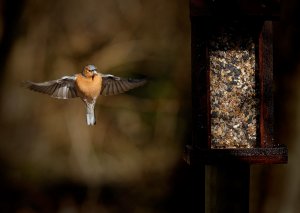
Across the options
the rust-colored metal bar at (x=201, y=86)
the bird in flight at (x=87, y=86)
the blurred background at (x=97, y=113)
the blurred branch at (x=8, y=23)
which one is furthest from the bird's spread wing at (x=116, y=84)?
the blurred branch at (x=8, y=23)

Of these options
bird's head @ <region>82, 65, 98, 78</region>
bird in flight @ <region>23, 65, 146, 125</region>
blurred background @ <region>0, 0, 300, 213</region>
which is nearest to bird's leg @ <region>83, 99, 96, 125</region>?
bird in flight @ <region>23, 65, 146, 125</region>

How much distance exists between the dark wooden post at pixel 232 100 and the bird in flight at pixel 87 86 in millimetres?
390

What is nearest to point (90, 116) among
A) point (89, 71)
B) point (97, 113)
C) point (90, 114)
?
point (90, 114)

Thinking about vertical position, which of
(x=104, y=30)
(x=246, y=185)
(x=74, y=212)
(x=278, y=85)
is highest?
(x=104, y=30)

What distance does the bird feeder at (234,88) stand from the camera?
193 cm

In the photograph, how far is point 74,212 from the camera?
364cm

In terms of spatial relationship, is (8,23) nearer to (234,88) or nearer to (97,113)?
(97,113)

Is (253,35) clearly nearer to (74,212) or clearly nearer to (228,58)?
(228,58)

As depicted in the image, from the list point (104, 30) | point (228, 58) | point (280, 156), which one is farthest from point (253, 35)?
point (104, 30)

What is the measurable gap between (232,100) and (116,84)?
24.2 inches

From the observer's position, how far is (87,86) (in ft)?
7.32

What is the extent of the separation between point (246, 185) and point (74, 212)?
74.4 inches

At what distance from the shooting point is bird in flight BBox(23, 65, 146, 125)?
223 cm

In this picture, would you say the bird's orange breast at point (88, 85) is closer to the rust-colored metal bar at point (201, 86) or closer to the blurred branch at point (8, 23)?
the rust-colored metal bar at point (201, 86)
